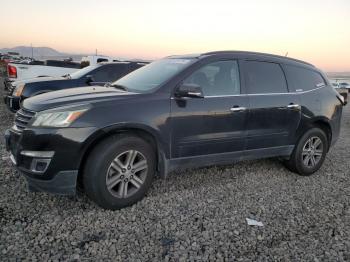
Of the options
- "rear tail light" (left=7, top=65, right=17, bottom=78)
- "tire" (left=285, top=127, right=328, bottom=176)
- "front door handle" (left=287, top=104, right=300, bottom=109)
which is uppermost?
"front door handle" (left=287, top=104, right=300, bottom=109)

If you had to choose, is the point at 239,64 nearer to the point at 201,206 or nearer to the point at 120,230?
the point at 201,206

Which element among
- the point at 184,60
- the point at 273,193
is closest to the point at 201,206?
the point at 273,193

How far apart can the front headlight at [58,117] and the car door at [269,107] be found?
2.29 m

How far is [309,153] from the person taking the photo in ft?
17.0

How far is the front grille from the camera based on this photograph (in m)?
3.40

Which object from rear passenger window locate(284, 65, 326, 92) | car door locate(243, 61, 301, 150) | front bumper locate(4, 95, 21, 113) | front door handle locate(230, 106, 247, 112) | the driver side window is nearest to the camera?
the driver side window

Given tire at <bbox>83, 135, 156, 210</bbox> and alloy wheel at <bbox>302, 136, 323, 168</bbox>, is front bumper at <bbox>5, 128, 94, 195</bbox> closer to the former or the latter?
tire at <bbox>83, 135, 156, 210</bbox>

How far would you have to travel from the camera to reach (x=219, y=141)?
13.6ft

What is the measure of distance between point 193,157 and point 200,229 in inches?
39.0

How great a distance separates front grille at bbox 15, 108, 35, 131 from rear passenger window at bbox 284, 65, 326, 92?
12.0 ft

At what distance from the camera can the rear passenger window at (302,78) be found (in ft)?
16.3

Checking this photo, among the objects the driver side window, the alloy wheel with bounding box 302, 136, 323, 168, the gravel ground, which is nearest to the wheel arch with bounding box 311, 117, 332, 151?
the alloy wheel with bounding box 302, 136, 323, 168

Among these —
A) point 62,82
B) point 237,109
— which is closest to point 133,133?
point 237,109

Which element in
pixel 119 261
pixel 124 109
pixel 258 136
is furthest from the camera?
pixel 258 136
